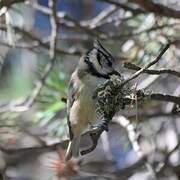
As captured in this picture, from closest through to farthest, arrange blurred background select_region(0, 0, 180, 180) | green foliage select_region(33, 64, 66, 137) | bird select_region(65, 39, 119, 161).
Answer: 1. bird select_region(65, 39, 119, 161)
2. blurred background select_region(0, 0, 180, 180)
3. green foliage select_region(33, 64, 66, 137)

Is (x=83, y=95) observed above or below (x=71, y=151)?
above

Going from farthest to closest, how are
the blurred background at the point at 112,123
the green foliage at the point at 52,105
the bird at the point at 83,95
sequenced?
1. the green foliage at the point at 52,105
2. the blurred background at the point at 112,123
3. the bird at the point at 83,95

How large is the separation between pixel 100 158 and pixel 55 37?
412mm

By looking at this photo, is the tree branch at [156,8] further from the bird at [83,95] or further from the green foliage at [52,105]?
the green foliage at [52,105]

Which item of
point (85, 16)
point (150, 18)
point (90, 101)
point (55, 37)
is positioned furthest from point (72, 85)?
point (85, 16)

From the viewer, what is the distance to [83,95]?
174cm

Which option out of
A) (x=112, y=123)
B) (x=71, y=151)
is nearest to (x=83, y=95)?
(x=71, y=151)

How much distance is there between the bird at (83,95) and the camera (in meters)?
1.63

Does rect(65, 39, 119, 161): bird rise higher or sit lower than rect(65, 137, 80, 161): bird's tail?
higher

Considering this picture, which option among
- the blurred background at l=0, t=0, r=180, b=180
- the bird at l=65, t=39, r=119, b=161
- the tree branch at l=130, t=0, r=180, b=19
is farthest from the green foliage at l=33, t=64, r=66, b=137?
the tree branch at l=130, t=0, r=180, b=19

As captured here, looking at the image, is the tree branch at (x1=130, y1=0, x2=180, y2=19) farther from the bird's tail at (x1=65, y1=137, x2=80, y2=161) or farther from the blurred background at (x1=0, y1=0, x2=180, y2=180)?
the bird's tail at (x1=65, y1=137, x2=80, y2=161)

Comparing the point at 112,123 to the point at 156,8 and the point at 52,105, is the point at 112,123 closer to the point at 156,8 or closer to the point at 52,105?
the point at 52,105

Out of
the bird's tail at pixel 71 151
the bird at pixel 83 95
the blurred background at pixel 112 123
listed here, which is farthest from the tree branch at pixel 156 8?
the bird's tail at pixel 71 151

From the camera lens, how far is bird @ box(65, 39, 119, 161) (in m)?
1.63
